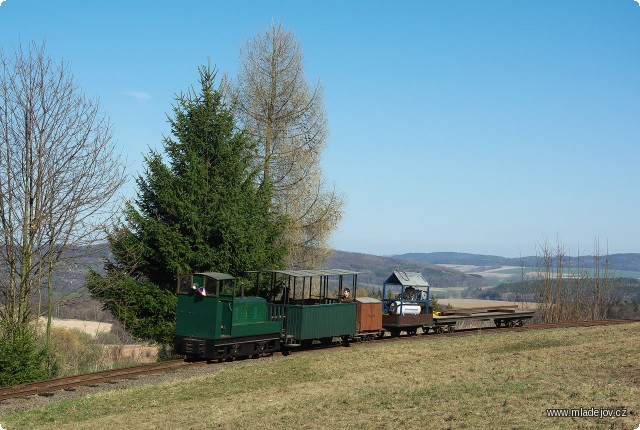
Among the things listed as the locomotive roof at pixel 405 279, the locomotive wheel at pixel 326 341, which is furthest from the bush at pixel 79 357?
the locomotive roof at pixel 405 279

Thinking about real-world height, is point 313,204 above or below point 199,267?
above

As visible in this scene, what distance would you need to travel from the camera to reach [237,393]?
695 inches

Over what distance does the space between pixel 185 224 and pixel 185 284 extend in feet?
18.3

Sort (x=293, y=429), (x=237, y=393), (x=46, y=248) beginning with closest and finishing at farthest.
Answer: (x=293, y=429) < (x=237, y=393) < (x=46, y=248)

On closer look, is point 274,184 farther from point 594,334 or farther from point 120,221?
point 594,334

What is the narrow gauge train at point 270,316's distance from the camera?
23125 millimetres

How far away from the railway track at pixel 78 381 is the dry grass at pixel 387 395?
190 centimetres

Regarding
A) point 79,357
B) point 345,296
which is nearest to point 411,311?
point 345,296

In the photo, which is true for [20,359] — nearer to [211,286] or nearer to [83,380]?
[83,380]

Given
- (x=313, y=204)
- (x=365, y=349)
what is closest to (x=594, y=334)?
(x=365, y=349)

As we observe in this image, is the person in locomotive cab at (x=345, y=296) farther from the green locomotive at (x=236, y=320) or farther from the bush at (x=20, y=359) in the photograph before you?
the bush at (x=20, y=359)

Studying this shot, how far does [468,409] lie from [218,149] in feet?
67.6

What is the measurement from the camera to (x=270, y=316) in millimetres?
25500

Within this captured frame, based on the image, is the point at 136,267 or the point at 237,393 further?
the point at 136,267
